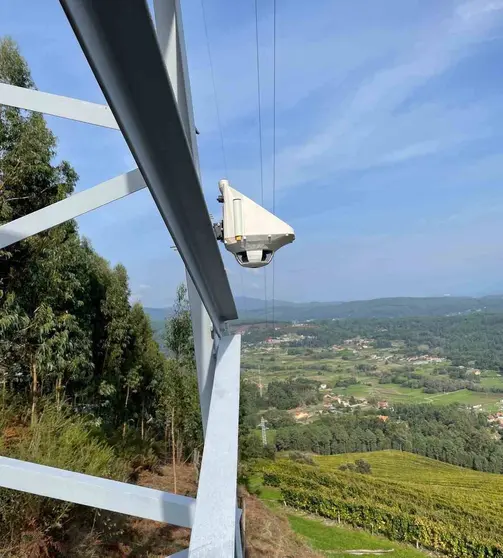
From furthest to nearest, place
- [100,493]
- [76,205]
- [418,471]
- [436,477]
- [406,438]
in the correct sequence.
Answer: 1. [406,438]
2. [418,471]
3. [436,477]
4. [76,205]
5. [100,493]

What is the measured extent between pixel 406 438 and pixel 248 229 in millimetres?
33084

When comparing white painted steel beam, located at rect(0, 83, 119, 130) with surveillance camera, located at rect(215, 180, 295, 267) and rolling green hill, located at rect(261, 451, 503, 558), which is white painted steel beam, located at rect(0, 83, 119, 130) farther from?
rolling green hill, located at rect(261, 451, 503, 558)

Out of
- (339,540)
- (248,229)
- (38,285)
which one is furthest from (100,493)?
(339,540)

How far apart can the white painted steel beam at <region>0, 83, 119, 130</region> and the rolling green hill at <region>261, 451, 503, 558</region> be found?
49.3ft

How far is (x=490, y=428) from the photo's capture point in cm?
3359

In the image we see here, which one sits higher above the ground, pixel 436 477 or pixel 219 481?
pixel 219 481

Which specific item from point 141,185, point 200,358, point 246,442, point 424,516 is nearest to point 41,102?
point 141,185

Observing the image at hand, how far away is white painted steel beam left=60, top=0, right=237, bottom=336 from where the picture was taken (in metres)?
0.45

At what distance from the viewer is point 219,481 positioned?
85 centimetres

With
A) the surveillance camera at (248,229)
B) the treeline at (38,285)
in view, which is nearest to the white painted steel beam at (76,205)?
the surveillance camera at (248,229)

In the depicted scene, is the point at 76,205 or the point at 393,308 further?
the point at 393,308

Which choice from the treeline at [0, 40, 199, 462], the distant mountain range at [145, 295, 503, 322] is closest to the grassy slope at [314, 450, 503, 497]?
the treeline at [0, 40, 199, 462]

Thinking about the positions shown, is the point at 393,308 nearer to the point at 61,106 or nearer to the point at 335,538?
the point at 335,538

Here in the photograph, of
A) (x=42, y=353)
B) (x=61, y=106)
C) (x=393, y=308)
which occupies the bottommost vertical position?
(x=393, y=308)
